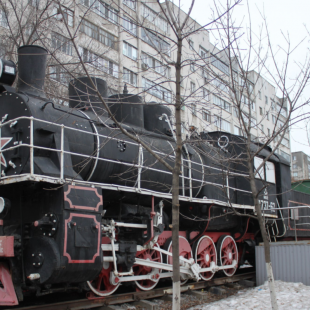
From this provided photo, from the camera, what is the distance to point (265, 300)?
8.02 metres

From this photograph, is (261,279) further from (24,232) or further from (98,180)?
(24,232)

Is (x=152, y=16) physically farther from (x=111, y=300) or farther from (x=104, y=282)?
(x=111, y=300)

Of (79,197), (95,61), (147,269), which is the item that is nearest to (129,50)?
(95,61)

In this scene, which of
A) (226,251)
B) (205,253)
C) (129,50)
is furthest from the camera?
(129,50)

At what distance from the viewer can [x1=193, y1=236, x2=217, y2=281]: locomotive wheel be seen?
9.31 metres

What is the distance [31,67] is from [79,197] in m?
2.66

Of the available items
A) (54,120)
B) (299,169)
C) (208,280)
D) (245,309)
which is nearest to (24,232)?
(54,120)

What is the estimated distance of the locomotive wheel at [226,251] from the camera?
33.0 feet

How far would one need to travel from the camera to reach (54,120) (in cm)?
644

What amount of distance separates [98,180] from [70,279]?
1.98 meters

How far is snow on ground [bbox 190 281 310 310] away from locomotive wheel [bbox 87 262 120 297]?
5.67 ft

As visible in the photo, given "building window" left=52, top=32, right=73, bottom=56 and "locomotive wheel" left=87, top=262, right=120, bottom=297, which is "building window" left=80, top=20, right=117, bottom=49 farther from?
"locomotive wheel" left=87, top=262, right=120, bottom=297

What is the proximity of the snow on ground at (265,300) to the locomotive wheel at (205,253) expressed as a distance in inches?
36.5

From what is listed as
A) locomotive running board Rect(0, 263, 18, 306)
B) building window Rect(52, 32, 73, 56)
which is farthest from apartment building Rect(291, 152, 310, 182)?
locomotive running board Rect(0, 263, 18, 306)
